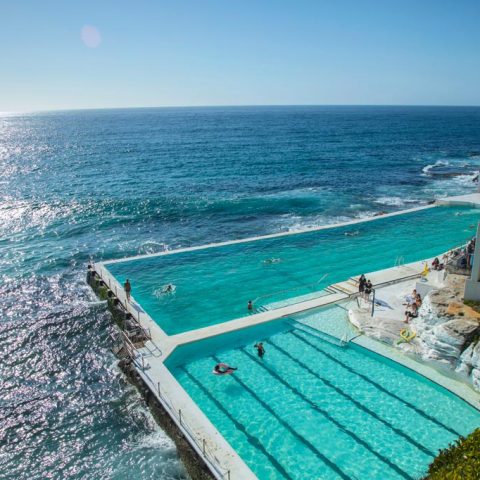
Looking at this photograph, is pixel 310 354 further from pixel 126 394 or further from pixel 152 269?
pixel 152 269

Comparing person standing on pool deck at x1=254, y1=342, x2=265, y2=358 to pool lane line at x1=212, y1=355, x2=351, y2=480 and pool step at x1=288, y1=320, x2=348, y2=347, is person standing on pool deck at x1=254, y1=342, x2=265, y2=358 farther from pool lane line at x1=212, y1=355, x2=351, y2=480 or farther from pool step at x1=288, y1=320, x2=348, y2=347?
pool step at x1=288, y1=320, x2=348, y2=347

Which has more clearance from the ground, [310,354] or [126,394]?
[310,354]

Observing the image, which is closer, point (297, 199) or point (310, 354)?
point (310, 354)

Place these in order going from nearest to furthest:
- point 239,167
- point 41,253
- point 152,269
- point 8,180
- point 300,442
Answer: point 300,442, point 152,269, point 41,253, point 8,180, point 239,167

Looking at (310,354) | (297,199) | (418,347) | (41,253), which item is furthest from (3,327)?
(297,199)

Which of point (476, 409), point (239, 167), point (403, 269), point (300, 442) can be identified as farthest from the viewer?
point (239, 167)

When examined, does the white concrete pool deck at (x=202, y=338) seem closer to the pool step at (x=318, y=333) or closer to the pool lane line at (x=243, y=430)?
the pool step at (x=318, y=333)
